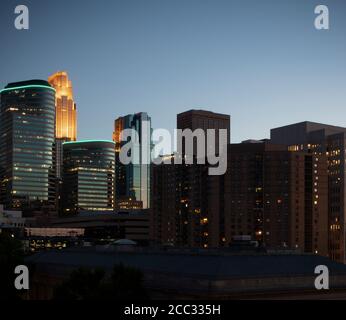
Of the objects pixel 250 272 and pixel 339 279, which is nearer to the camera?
pixel 250 272

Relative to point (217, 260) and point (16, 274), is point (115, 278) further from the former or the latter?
point (16, 274)

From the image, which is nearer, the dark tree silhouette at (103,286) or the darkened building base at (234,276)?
the dark tree silhouette at (103,286)

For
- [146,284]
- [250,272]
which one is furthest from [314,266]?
[146,284]

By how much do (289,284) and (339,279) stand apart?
8.40 metres

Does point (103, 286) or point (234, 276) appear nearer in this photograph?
point (103, 286)

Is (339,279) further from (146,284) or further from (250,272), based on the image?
(146,284)

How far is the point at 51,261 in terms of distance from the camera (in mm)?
110250

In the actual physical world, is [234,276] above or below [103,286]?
above

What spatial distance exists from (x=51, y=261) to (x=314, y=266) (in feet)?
155

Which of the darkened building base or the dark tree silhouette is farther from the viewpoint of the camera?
the darkened building base
